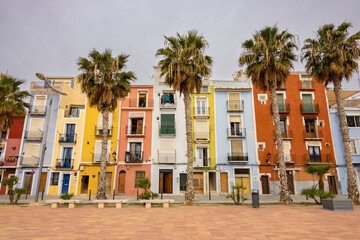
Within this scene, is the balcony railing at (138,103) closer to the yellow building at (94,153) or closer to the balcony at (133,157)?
the yellow building at (94,153)

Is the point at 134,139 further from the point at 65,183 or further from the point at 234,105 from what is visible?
the point at 234,105

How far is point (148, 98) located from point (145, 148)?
631 centimetres

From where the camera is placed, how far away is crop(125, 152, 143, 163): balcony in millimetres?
25362

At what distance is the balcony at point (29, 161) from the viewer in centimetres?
2548

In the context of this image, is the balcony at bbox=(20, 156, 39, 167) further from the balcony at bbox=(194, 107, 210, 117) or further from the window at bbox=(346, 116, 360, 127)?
the window at bbox=(346, 116, 360, 127)

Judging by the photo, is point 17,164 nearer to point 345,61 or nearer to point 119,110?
point 119,110

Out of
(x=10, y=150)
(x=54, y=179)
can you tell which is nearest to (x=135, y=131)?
(x=54, y=179)

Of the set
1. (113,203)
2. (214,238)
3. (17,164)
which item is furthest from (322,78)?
(17,164)

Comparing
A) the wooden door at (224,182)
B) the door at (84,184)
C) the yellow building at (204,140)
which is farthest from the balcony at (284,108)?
the door at (84,184)

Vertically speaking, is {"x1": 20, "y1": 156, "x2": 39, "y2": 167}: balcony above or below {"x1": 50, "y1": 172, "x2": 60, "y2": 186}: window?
above

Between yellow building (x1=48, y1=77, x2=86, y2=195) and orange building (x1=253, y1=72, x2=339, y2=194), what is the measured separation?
21.5 m

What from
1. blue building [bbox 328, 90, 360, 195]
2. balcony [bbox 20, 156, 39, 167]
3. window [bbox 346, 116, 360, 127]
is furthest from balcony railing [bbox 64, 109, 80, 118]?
window [bbox 346, 116, 360, 127]

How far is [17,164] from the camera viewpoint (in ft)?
83.9

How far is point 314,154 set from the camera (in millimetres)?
25984
